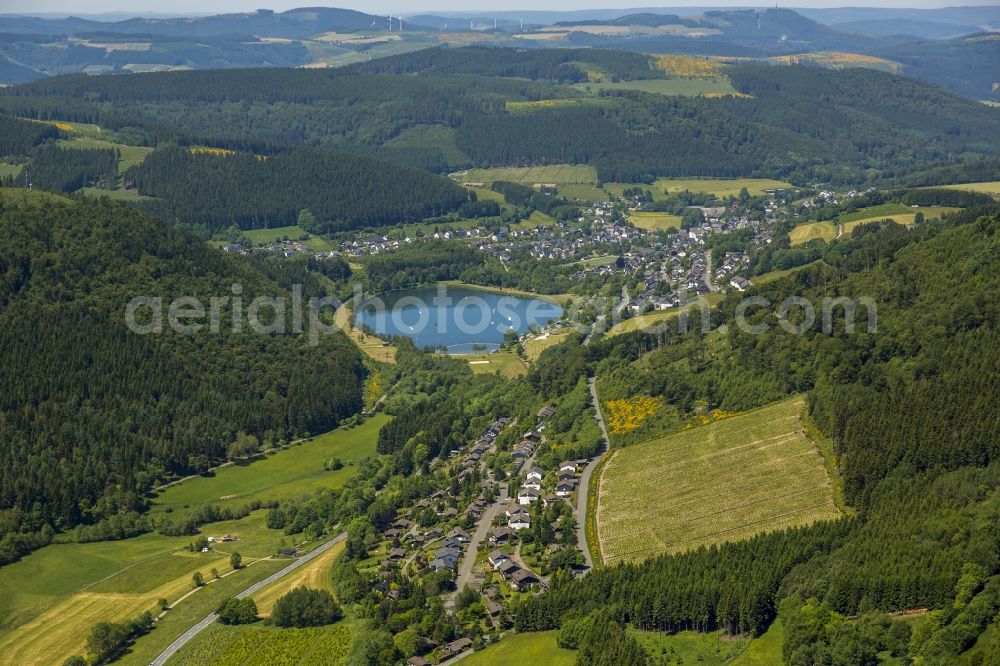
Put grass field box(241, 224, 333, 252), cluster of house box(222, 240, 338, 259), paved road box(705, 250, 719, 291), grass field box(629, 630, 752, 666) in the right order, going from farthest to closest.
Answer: grass field box(241, 224, 333, 252), cluster of house box(222, 240, 338, 259), paved road box(705, 250, 719, 291), grass field box(629, 630, 752, 666)

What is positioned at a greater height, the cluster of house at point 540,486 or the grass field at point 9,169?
the grass field at point 9,169

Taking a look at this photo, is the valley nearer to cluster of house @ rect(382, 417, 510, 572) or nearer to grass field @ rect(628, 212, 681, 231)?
cluster of house @ rect(382, 417, 510, 572)

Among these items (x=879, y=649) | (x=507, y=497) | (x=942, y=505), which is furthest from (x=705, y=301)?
(x=879, y=649)

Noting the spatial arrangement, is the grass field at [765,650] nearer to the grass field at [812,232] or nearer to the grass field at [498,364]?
the grass field at [498,364]

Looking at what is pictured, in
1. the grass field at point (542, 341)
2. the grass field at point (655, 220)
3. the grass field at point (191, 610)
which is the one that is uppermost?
the grass field at point (655, 220)

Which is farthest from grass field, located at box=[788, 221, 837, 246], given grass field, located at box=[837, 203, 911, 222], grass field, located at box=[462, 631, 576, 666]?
grass field, located at box=[462, 631, 576, 666]

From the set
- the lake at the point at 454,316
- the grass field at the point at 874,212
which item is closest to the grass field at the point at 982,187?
the grass field at the point at 874,212
